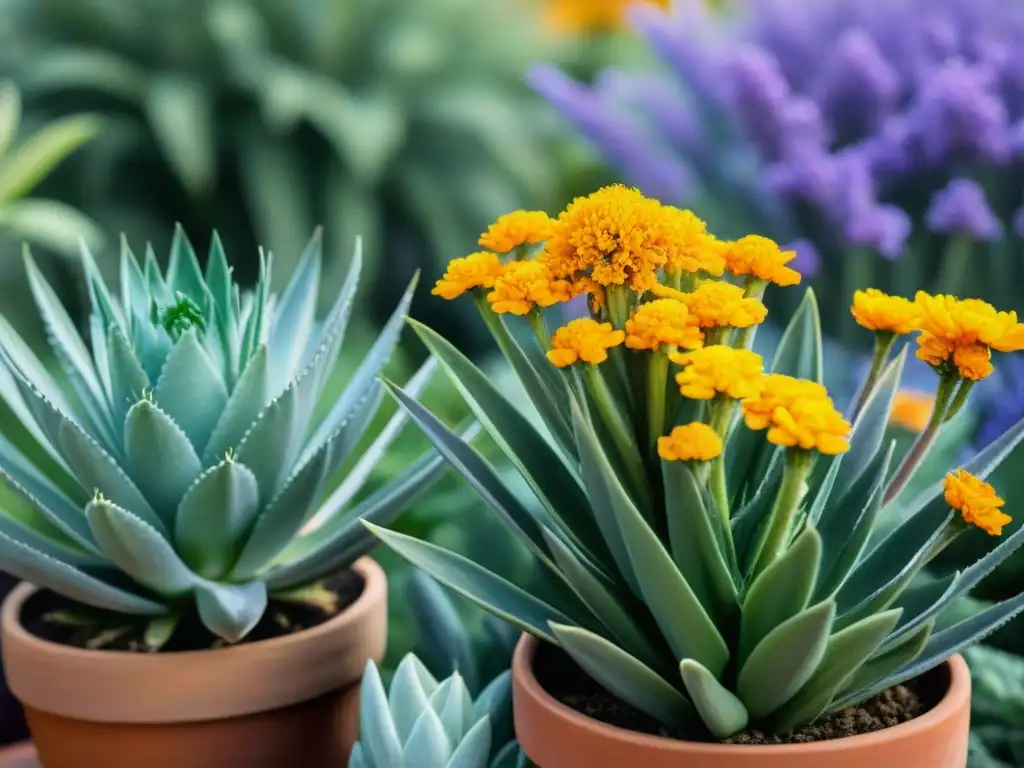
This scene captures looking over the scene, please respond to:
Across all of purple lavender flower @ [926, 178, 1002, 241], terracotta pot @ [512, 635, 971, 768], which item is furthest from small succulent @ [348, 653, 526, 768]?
purple lavender flower @ [926, 178, 1002, 241]

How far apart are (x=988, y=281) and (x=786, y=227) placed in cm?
19

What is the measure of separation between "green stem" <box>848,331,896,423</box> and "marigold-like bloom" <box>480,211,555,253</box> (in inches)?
6.1

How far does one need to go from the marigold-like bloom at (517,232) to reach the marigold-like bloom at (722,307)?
9cm

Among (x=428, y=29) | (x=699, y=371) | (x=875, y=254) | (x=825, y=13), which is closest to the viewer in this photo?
(x=699, y=371)

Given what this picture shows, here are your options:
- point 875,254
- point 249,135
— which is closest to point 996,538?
point 875,254

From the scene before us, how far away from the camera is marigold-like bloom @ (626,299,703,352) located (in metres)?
0.45

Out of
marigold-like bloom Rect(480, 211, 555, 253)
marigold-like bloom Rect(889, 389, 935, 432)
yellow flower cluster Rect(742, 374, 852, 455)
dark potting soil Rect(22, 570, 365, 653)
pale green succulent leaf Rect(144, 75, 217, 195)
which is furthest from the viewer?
pale green succulent leaf Rect(144, 75, 217, 195)

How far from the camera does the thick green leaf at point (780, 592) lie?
0.45m

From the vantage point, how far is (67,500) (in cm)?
65

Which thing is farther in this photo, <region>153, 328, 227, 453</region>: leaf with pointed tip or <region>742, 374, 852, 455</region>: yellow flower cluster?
<region>153, 328, 227, 453</region>: leaf with pointed tip

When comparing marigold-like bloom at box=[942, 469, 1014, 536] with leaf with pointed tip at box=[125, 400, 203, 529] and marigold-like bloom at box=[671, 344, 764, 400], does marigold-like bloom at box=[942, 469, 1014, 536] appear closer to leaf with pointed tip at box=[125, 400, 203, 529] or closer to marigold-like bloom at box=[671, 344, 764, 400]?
marigold-like bloom at box=[671, 344, 764, 400]

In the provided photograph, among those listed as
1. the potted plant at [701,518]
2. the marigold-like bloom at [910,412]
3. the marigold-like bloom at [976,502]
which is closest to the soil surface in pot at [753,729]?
the potted plant at [701,518]

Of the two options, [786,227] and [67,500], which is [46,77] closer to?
[786,227]

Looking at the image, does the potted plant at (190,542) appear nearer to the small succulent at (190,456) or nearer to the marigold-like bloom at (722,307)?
the small succulent at (190,456)
